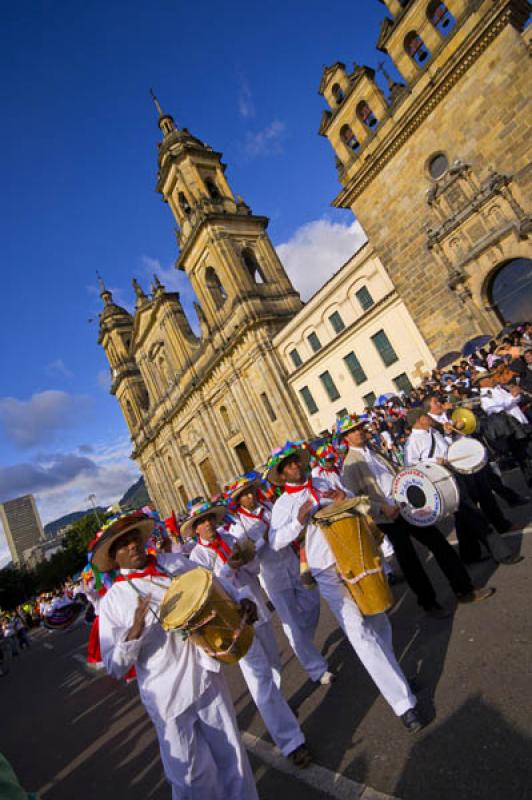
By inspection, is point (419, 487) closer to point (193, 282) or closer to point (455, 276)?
point (455, 276)

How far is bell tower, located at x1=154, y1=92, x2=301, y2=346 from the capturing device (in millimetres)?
31438

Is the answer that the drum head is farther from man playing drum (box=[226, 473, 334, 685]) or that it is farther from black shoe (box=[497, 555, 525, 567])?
black shoe (box=[497, 555, 525, 567])

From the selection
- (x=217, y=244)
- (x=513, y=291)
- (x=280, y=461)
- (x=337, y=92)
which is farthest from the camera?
(x=217, y=244)

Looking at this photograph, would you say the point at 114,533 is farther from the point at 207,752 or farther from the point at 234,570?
the point at 234,570

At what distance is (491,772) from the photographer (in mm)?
2559

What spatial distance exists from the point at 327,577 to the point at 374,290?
21292 mm

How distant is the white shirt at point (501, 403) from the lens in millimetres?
7941

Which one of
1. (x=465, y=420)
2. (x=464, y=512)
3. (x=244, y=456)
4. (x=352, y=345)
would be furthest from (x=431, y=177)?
(x=244, y=456)

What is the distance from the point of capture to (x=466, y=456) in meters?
5.53

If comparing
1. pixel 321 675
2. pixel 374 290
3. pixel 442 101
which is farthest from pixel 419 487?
pixel 374 290

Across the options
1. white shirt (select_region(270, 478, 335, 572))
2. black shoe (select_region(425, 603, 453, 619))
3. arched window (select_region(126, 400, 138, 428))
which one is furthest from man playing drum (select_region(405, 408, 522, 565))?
arched window (select_region(126, 400, 138, 428))

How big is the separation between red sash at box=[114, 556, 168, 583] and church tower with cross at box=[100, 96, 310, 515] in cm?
2552

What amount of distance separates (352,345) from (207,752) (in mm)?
23428

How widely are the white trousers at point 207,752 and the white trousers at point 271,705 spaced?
0.70 m
